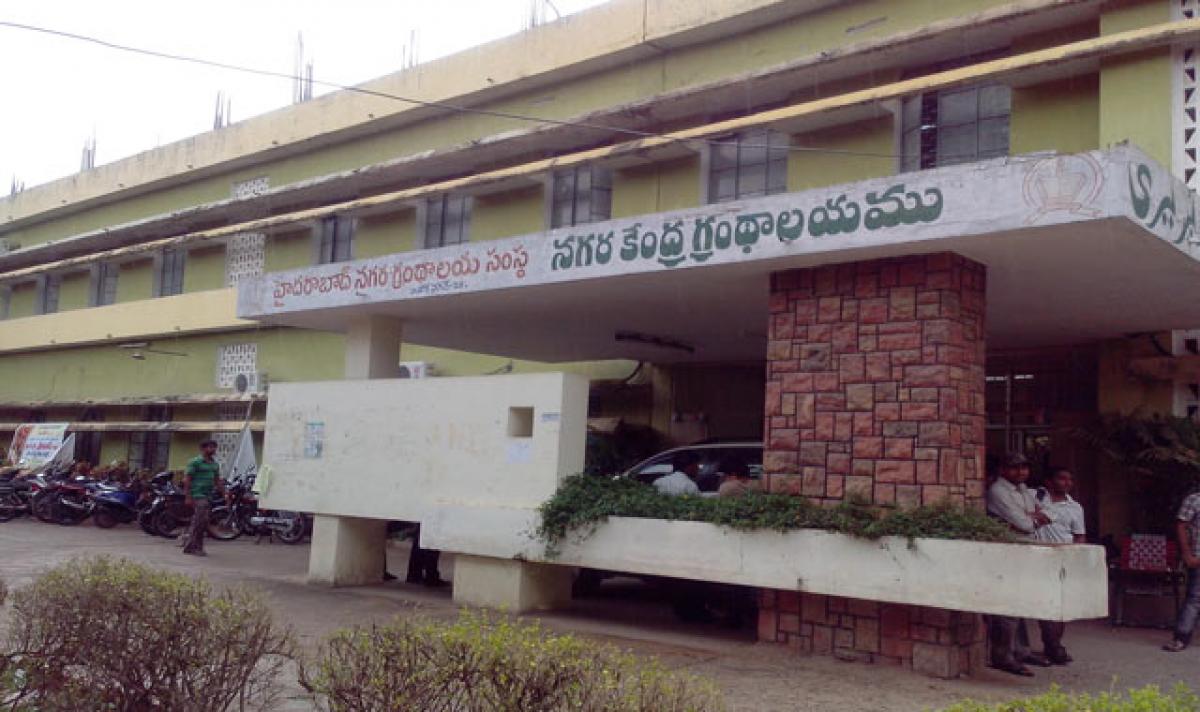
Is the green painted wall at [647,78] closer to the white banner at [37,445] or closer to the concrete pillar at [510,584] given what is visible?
the white banner at [37,445]

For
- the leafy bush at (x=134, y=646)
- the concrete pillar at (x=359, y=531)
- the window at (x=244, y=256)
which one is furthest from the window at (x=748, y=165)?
the window at (x=244, y=256)

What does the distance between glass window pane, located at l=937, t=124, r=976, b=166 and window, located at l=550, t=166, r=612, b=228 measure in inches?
207

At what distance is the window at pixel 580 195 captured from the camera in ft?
52.2

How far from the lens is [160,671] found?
4.65 metres

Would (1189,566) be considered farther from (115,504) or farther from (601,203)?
(115,504)

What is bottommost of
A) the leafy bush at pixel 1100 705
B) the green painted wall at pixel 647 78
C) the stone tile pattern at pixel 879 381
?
the leafy bush at pixel 1100 705

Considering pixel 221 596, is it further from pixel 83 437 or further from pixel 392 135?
pixel 83 437

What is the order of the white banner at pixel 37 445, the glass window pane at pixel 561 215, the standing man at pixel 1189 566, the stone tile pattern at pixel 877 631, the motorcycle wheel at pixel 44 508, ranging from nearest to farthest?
the stone tile pattern at pixel 877 631 → the standing man at pixel 1189 566 → the glass window pane at pixel 561 215 → the motorcycle wheel at pixel 44 508 → the white banner at pixel 37 445

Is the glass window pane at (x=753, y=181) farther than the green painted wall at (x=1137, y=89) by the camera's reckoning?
Yes

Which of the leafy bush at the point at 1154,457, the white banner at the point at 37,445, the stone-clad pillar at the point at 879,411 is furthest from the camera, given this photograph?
the white banner at the point at 37,445

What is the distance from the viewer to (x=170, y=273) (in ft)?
81.3

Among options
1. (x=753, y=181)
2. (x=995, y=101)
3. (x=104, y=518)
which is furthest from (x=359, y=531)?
(x=104, y=518)

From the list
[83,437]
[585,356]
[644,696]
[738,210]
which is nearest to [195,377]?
[83,437]

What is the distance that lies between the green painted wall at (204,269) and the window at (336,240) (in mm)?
3918
